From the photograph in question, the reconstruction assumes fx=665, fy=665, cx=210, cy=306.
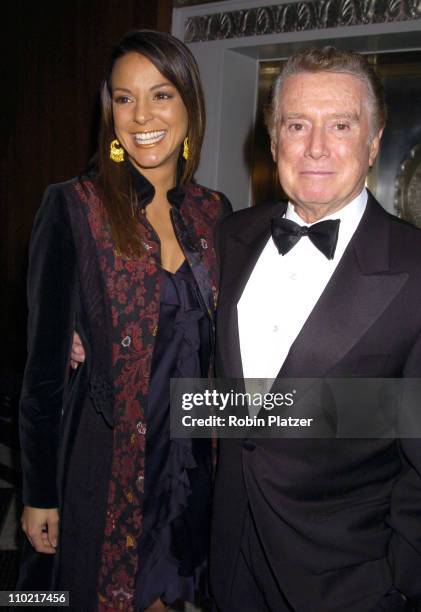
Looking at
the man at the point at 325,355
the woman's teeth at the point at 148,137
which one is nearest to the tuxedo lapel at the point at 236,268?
the man at the point at 325,355

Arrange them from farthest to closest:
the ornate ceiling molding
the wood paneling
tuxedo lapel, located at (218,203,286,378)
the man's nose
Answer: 1. the wood paneling
2. the ornate ceiling molding
3. tuxedo lapel, located at (218,203,286,378)
4. the man's nose

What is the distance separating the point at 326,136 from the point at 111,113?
740mm

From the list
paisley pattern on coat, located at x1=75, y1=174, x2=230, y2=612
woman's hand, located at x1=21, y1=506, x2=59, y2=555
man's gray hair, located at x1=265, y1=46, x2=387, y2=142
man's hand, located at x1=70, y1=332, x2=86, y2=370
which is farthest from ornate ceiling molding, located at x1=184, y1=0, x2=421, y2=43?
woman's hand, located at x1=21, y1=506, x2=59, y2=555

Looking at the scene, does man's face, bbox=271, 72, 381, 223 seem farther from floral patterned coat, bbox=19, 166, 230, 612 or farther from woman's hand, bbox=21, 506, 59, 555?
woman's hand, bbox=21, 506, 59, 555

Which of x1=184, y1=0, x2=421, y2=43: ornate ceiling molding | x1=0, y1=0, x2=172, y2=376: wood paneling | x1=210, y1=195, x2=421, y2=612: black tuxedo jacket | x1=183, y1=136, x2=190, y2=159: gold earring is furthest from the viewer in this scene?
x1=0, y1=0, x2=172, y2=376: wood paneling

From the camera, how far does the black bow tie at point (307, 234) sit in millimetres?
1672

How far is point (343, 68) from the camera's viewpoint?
1.65 metres

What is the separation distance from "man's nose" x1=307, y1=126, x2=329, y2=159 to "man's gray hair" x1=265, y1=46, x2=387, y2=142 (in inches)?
5.5

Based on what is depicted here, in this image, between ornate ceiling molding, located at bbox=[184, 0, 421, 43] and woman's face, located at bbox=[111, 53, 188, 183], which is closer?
woman's face, located at bbox=[111, 53, 188, 183]

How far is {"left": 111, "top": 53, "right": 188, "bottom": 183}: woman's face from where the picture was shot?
195 centimetres

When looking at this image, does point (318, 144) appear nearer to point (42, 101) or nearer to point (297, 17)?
point (297, 17)

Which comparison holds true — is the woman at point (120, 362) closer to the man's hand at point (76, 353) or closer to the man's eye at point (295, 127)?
the man's hand at point (76, 353)

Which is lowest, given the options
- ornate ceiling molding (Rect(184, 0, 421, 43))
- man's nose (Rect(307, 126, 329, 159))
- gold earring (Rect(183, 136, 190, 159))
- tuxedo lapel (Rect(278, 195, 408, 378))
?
tuxedo lapel (Rect(278, 195, 408, 378))

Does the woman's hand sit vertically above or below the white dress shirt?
below
